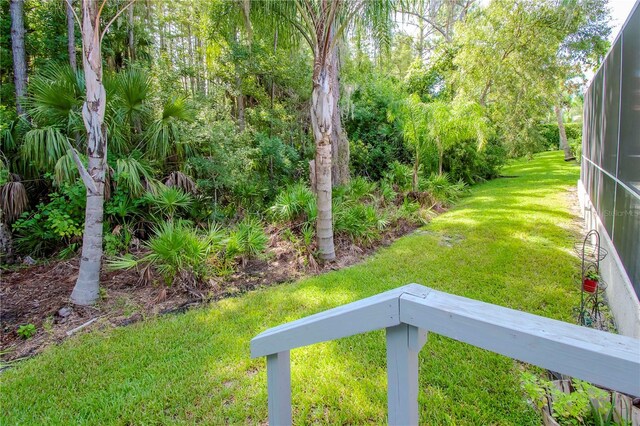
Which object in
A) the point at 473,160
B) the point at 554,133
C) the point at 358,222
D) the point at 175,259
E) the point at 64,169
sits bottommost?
the point at 175,259

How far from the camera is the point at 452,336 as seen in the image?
87 centimetres

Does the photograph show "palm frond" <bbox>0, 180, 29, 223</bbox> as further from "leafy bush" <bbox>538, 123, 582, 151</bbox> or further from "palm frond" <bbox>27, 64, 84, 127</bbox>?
"leafy bush" <bbox>538, 123, 582, 151</bbox>

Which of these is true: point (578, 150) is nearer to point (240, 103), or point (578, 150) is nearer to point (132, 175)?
point (240, 103)

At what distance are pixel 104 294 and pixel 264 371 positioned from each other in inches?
100

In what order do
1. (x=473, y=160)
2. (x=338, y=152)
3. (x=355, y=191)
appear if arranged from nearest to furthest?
1. (x=355, y=191)
2. (x=338, y=152)
3. (x=473, y=160)

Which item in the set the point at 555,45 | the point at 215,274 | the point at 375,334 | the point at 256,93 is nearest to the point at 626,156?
the point at 375,334

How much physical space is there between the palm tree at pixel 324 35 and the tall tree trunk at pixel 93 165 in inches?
103

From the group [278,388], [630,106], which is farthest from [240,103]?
[278,388]

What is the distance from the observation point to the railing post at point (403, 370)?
3.16ft

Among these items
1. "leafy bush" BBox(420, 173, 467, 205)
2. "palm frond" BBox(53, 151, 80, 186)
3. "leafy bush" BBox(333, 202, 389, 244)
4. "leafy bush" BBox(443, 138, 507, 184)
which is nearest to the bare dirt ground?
"leafy bush" BBox(333, 202, 389, 244)

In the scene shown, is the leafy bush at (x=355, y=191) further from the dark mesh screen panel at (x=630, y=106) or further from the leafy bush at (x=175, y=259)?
the dark mesh screen panel at (x=630, y=106)

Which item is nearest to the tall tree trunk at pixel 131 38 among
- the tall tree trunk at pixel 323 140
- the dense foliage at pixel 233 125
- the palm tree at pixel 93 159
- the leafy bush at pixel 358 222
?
the dense foliage at pixel 233 125

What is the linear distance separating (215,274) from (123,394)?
7.31 feet

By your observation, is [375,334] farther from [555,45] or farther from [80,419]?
[555,45]
